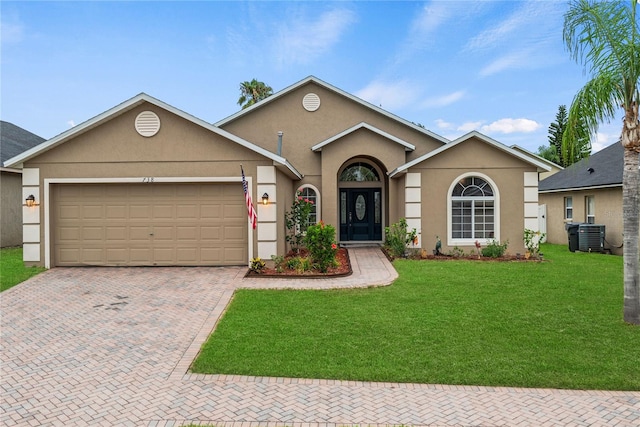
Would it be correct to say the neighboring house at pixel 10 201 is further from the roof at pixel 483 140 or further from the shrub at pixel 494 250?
the shrub at pixel 494 250

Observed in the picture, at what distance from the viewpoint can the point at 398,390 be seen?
16.5 ft

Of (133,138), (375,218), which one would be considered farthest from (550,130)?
(133,138)

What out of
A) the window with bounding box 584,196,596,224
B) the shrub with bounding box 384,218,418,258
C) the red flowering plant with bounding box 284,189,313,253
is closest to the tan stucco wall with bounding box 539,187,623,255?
the window with bounding box 584,196,596,224

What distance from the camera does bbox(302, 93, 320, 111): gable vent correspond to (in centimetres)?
1823

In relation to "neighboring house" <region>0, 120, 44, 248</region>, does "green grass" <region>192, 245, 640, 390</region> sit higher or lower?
lower

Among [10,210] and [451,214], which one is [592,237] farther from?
[10,210]

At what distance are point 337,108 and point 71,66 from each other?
10.5 meters

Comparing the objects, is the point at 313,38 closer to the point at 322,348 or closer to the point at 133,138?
the point at 133,138

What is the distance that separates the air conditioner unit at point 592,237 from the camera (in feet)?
57.5

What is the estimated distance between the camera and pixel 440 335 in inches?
267

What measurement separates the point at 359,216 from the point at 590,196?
10612 millimetres

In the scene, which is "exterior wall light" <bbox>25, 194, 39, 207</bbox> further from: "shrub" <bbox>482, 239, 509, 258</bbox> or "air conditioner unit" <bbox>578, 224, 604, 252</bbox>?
"air conditioner unit" <bbox>578, 224, 604, 252</bbox>

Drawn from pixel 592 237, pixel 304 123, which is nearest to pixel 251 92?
pixel 304 123

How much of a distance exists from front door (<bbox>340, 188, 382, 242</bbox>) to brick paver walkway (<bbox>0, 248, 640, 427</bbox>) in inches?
463
